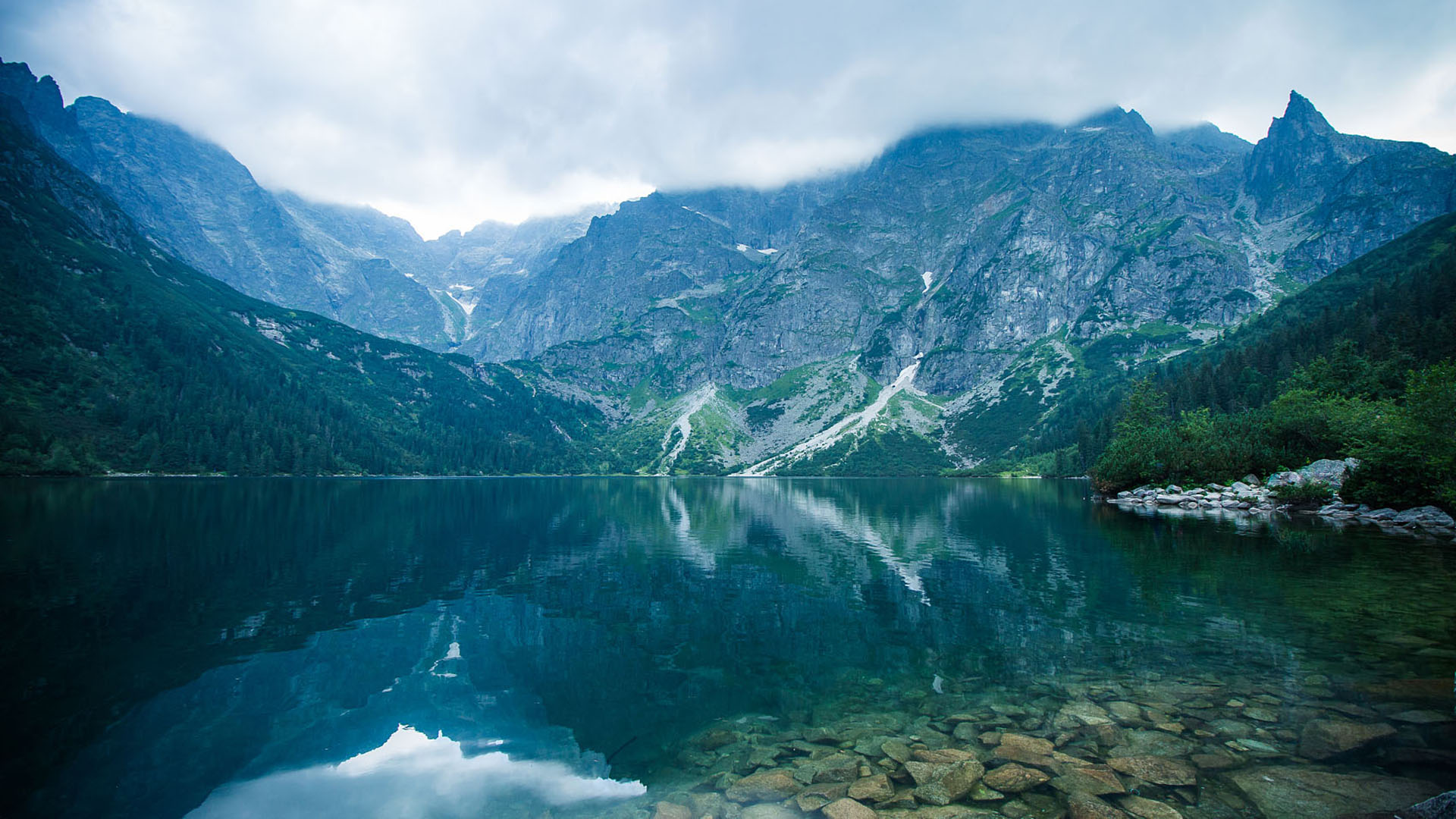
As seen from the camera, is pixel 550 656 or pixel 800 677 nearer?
pixel 800 677

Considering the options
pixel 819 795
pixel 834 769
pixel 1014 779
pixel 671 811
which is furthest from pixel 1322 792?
pixel 671 811

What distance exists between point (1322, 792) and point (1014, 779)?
5050 millimetres

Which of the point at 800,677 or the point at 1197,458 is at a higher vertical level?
the point at 1197,458

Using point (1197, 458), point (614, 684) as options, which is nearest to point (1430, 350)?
point (1197, 458)

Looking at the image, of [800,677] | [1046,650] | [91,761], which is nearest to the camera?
[91,761]

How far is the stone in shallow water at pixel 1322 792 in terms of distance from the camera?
1028cm

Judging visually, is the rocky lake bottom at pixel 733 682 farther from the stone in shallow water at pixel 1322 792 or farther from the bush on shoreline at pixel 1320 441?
the bush on shoreline at pixel 1320 441

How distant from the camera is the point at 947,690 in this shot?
18.1 meters

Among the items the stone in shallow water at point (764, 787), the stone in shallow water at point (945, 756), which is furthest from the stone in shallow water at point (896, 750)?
the stone in shallow water at point (764, 787)

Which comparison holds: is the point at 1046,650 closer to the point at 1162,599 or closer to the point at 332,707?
the point at 1162,599

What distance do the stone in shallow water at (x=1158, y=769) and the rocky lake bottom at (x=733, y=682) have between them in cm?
8

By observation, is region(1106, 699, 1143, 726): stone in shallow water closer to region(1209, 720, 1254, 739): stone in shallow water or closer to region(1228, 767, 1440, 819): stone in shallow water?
region(1209, 720, 1254, 739): stone in shallow water

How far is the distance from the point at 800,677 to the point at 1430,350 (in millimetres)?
121917

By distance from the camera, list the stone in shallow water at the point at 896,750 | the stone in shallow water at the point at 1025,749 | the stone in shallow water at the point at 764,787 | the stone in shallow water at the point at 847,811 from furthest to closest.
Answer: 1. the stone in shallow water at the point at 896,750
2. the stone in shallow water at the point at 1025,749
3. the stone in shallow water at the point at 764,787
4. the stone in shallow water at the point at 847,811
